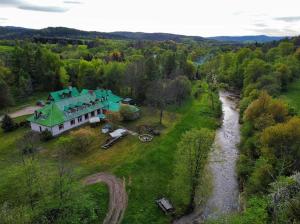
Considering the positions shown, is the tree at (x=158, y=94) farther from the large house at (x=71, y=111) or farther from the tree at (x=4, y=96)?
the tree at (x=4, y=96)

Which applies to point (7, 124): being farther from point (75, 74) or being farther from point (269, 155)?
point (269, 155)

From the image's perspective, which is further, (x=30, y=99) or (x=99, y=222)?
(x=30, y=99)

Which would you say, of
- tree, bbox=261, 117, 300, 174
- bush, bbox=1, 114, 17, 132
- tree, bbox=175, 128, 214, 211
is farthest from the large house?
tree, bbox=261, 117, 300, 174

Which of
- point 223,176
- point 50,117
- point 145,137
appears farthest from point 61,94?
point 223,176

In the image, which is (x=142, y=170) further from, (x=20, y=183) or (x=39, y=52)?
(x=39, y=52)

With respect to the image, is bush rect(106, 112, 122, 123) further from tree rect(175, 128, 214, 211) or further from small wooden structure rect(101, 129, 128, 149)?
tree rect(175, 128, 214, 211)

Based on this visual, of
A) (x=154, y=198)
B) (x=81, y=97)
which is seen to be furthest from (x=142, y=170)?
(x=81, y=97)
